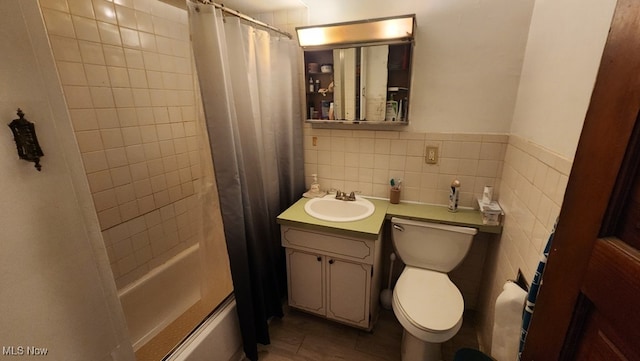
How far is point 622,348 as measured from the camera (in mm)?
373

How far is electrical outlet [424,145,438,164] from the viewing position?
5.53 ft

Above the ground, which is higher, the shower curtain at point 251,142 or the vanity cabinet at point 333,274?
the shower curtain at point 251,142

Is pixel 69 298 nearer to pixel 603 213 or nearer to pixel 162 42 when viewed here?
pixel 603 213

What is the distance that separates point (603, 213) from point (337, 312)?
5.20 feet

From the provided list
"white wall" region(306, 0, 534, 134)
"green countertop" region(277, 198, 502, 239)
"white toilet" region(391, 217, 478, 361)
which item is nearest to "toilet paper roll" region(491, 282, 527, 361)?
"white toilet" region(391, 217, 478, 361)

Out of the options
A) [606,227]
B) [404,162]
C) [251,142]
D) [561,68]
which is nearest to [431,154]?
[404,162]

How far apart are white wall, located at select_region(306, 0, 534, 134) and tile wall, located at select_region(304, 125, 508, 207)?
0.31 feet

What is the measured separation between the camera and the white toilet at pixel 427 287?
126 cm

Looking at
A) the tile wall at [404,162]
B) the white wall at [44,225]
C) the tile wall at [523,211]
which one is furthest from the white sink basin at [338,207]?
the white wall at [44,225]

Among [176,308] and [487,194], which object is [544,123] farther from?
[176,308]

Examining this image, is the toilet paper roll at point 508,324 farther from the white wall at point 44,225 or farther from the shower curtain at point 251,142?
the white wall at point 44,225

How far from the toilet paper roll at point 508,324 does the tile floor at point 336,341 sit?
2.56 ft

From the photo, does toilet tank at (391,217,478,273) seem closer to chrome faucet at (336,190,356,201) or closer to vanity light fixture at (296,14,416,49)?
chrome faucet at (336,190,356,201)

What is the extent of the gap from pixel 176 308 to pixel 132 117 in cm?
134
